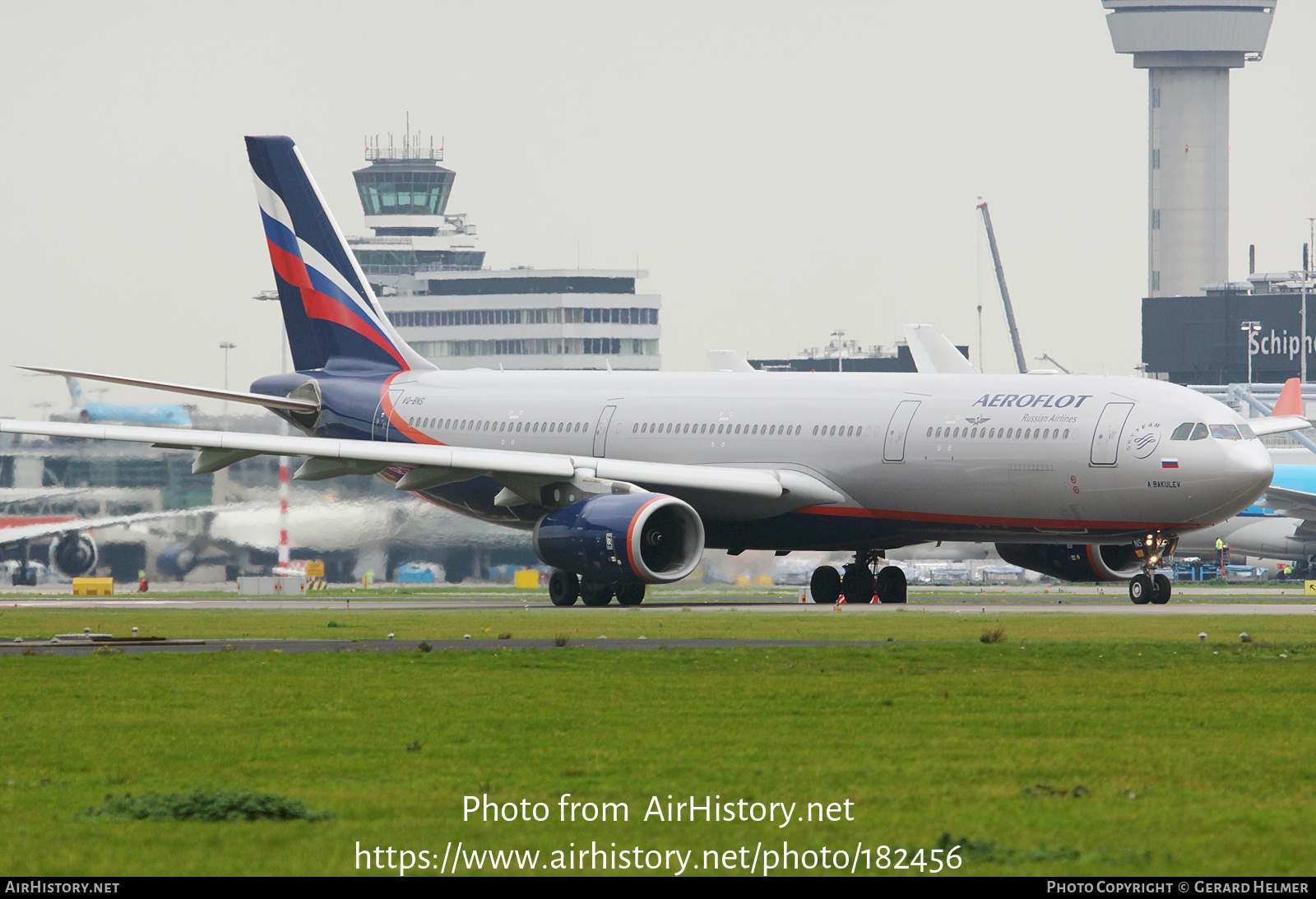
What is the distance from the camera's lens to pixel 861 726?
14.6 m

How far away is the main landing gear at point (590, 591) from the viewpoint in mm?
36750

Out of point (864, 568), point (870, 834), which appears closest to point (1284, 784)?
point (870, 834)

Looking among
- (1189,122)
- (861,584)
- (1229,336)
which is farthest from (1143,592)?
(1189,122)

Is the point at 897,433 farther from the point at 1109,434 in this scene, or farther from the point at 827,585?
the point at 827,585

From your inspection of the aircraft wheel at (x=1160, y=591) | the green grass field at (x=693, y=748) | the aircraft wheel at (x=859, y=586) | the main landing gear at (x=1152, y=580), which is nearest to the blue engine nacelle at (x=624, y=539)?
the aircraft wheel at (x=859, y=586)

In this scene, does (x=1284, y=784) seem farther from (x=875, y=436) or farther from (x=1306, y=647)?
(x=875, y=436)

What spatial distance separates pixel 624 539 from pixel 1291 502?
122 ft

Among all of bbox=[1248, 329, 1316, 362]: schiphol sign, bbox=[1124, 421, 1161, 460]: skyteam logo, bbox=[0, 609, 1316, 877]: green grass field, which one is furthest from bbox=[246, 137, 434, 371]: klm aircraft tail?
bbox=[1248, 329, 1316, 362]: schiphol sign

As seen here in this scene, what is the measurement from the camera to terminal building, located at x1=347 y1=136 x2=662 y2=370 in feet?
450

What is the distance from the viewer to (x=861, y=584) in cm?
3916

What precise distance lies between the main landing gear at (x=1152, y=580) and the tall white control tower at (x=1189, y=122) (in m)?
152

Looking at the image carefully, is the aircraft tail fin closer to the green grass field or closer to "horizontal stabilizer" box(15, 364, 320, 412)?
"horizontal stabilizer" box(15, 364, 320, 412)

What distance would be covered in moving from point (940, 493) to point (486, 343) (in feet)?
351

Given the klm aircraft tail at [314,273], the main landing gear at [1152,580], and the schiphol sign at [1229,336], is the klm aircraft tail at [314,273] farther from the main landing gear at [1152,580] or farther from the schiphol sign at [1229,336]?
the schiphol sign at [1229,336]
